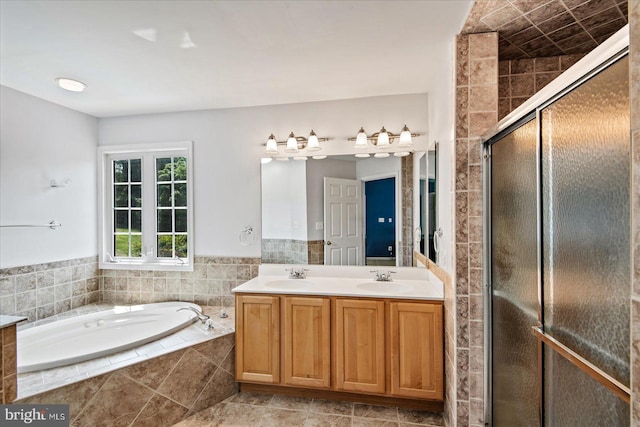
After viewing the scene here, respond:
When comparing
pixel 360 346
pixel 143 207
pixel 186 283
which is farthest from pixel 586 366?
pixel 143 207

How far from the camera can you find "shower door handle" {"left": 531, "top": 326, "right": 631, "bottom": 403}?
0.86 m

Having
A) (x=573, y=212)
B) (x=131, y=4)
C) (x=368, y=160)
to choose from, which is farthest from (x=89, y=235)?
(x=573, y=212)

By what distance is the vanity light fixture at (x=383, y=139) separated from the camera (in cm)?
295

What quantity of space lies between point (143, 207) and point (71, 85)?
1.35 meters

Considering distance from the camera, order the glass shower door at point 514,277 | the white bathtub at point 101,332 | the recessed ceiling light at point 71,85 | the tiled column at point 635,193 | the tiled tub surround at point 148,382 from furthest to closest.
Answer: the recessed ceiling light at point 71,85 < the white bathtub at point 101,332 < the tiled tub surround at point 148,382 < the glass shower door at point 514,277 < the tiled column at point 635,193

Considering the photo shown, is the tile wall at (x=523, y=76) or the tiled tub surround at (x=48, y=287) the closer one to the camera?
the tile wall at (x=523, y=76)

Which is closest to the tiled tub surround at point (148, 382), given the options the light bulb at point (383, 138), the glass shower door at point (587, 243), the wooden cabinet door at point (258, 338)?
the wooden cabinet door at point (258, 338)

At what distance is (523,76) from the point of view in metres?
2.25

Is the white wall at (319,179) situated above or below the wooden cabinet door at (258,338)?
above

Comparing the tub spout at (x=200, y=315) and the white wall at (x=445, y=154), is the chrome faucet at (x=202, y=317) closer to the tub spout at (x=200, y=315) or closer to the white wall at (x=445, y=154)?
the tub spout at (x=200, y=315)

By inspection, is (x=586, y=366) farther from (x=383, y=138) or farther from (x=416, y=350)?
(x=383, y=138)

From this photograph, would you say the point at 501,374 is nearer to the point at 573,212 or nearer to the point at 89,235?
the point at 573,212

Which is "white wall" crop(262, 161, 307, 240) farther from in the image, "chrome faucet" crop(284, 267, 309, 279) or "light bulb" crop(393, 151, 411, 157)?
"light bulb" crop(393, 151, 411, 157)

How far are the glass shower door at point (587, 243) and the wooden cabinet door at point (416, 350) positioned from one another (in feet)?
3.55
